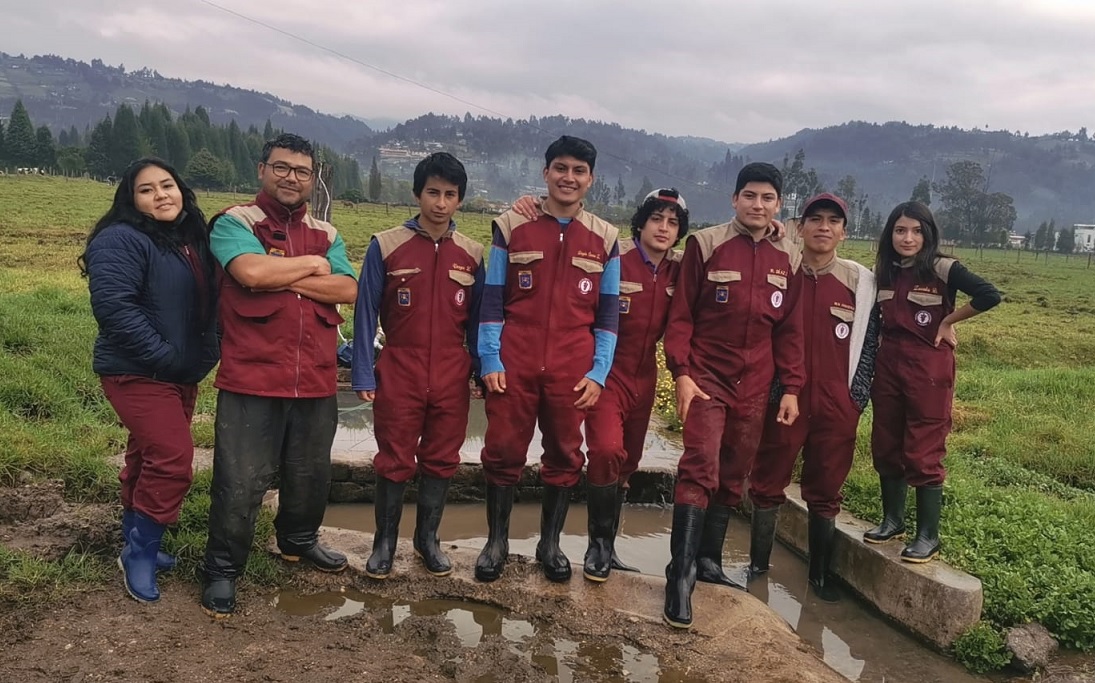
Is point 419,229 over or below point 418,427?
over

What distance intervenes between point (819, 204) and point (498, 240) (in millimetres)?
1872

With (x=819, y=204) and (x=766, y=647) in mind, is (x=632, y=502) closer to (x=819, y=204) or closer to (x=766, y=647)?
(x=766, y=647)

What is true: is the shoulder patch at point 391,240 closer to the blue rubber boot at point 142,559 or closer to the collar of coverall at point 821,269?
the blue rubber boot at point 142,559

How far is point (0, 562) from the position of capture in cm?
349

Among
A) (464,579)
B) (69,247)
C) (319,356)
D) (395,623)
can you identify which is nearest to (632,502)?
(464,579)

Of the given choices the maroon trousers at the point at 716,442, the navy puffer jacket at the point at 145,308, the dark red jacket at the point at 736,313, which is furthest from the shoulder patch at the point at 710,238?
the navy puffer jacket at the point at 145,308

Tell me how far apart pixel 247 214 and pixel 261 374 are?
30.7 inches

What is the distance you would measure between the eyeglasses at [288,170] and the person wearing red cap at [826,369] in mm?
2769

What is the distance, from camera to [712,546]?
4180 mm

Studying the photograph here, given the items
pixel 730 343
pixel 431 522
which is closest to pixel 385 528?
pixel 431 522

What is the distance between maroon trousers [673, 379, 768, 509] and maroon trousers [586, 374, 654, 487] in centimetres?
31

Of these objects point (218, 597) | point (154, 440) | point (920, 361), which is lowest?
point (218, 597)

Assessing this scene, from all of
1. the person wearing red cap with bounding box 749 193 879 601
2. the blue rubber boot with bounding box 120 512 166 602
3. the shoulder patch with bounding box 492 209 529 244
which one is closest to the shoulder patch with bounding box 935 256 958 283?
the person wearing red cap with bounding box 749 193 879 601

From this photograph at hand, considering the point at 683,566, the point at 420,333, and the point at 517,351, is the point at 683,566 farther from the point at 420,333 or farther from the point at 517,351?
the point at 420,333
